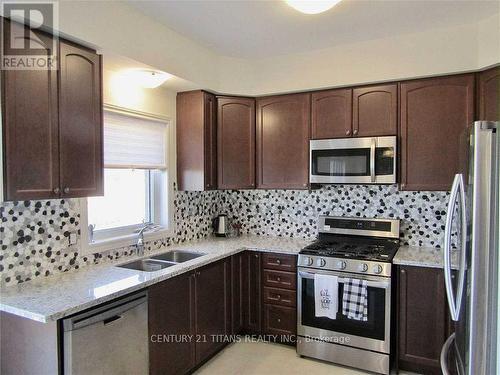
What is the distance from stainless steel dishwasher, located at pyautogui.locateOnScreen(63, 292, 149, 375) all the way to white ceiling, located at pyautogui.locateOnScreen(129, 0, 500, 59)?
191 cm

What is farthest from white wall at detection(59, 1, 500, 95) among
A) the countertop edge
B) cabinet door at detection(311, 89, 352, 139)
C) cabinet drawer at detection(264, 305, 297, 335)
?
cabinet drawer at detection(264, 305, 297, 335)

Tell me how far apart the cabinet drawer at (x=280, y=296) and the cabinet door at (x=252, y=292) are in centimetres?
8

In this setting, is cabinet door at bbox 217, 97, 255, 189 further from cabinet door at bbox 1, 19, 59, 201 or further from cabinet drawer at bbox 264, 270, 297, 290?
cabinet door at bbox 1, 19, 59, 201

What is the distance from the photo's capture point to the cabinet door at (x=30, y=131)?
1720mm

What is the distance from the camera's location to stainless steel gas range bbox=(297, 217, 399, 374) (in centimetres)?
266

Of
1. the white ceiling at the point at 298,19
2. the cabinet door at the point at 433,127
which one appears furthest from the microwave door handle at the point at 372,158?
the white ceiling at the point at 298,19

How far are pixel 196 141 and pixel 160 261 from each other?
1144mm

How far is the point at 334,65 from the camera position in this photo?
10.1 ft

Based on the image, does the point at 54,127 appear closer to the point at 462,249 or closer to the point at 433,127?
the point at 462,249

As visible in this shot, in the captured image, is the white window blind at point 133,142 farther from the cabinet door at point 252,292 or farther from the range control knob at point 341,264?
the range control knob at point 341,264

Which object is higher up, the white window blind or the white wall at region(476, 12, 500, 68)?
the white wall at region(476, 12, 500, 68)

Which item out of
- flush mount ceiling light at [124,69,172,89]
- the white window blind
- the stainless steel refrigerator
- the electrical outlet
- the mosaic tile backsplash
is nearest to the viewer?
the stainless steel refrigerator

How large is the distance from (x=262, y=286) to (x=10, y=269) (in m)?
1.99

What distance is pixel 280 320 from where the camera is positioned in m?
3.14
